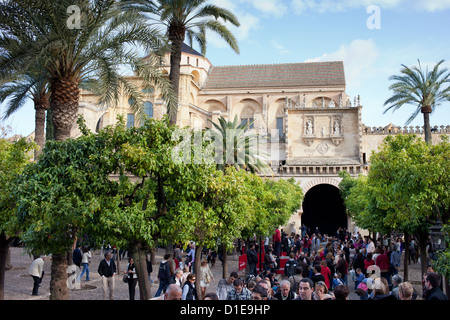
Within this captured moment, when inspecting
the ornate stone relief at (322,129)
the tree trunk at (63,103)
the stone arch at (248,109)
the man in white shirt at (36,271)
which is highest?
the stone arch at (248,109)

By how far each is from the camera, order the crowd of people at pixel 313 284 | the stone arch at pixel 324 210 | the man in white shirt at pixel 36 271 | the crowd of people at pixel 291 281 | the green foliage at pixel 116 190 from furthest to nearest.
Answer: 1. the stone arch at pixel 324 210
2. the man in white shirt at pixel 36 271
3. the green foliage at pixel 116 190
4. the crowd of people at pixel 291 281
5. the crowd of people at pixel 313 284

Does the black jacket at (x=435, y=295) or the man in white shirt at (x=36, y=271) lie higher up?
the black jacket at (x=435, y=295)

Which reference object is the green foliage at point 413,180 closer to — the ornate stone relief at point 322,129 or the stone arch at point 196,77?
the ornate stone relief at point 322,129

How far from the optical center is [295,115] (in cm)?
4019

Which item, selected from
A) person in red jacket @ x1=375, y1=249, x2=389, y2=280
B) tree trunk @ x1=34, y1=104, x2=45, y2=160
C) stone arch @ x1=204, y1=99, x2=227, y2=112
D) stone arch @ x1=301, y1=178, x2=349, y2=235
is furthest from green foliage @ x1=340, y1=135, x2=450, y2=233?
stone arch @ x1=204, y1=99, x2=227, y2=112

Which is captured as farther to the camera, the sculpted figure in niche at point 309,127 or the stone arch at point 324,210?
the stone arch at point 324,210

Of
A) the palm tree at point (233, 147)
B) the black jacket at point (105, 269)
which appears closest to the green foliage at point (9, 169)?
the black jacket at point (105, 269)

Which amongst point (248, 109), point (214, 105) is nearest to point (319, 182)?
point (248, 109)

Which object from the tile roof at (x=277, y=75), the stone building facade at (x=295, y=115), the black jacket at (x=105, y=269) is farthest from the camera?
the tile roof at (x=277, y=75)

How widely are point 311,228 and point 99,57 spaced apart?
35.6 meters

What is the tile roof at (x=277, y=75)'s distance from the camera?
165 ft

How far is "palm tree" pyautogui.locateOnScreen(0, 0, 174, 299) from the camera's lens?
1008cm
